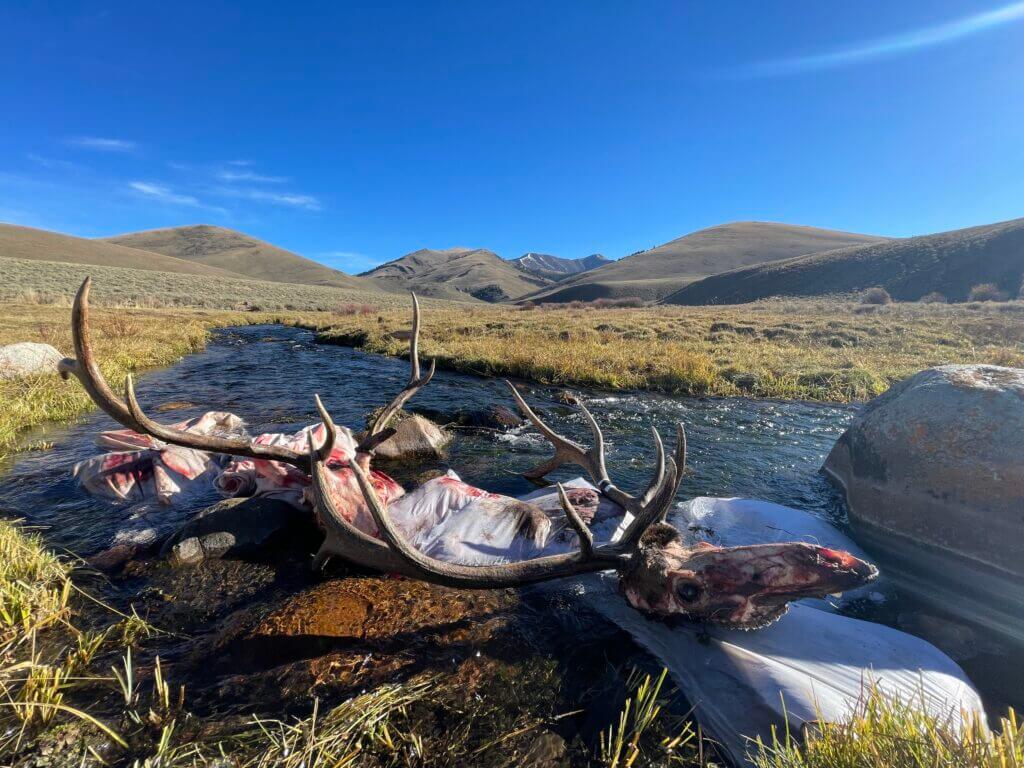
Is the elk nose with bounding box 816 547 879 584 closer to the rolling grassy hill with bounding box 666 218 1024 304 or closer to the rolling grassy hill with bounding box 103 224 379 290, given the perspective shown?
the rolling grassy hill with bounding box 666 218 1024 304

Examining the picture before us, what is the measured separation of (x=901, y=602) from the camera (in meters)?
3.63

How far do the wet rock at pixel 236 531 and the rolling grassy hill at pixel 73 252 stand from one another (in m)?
93.9

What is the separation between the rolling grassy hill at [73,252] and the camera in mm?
82375

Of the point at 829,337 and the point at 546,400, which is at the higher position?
the point at 829,337

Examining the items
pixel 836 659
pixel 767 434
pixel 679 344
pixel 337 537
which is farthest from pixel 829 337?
pixel 337 537

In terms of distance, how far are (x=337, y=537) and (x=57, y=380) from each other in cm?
976

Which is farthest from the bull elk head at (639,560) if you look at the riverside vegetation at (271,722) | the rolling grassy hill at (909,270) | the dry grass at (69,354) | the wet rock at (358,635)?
the rolling grassy hill at (909,270)

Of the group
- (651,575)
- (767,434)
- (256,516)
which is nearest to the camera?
(651,575)

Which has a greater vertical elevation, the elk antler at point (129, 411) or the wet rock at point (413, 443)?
the elk antler at point (129, 411)

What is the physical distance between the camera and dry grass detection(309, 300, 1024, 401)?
11695mm

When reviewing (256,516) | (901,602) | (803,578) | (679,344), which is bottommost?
(901,602)

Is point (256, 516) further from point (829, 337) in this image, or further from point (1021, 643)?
point (829, 337)

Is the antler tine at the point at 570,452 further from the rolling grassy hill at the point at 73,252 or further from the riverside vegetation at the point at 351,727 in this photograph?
the rolling grassy hill at the point at 73,252

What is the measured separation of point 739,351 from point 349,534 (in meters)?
15.6
